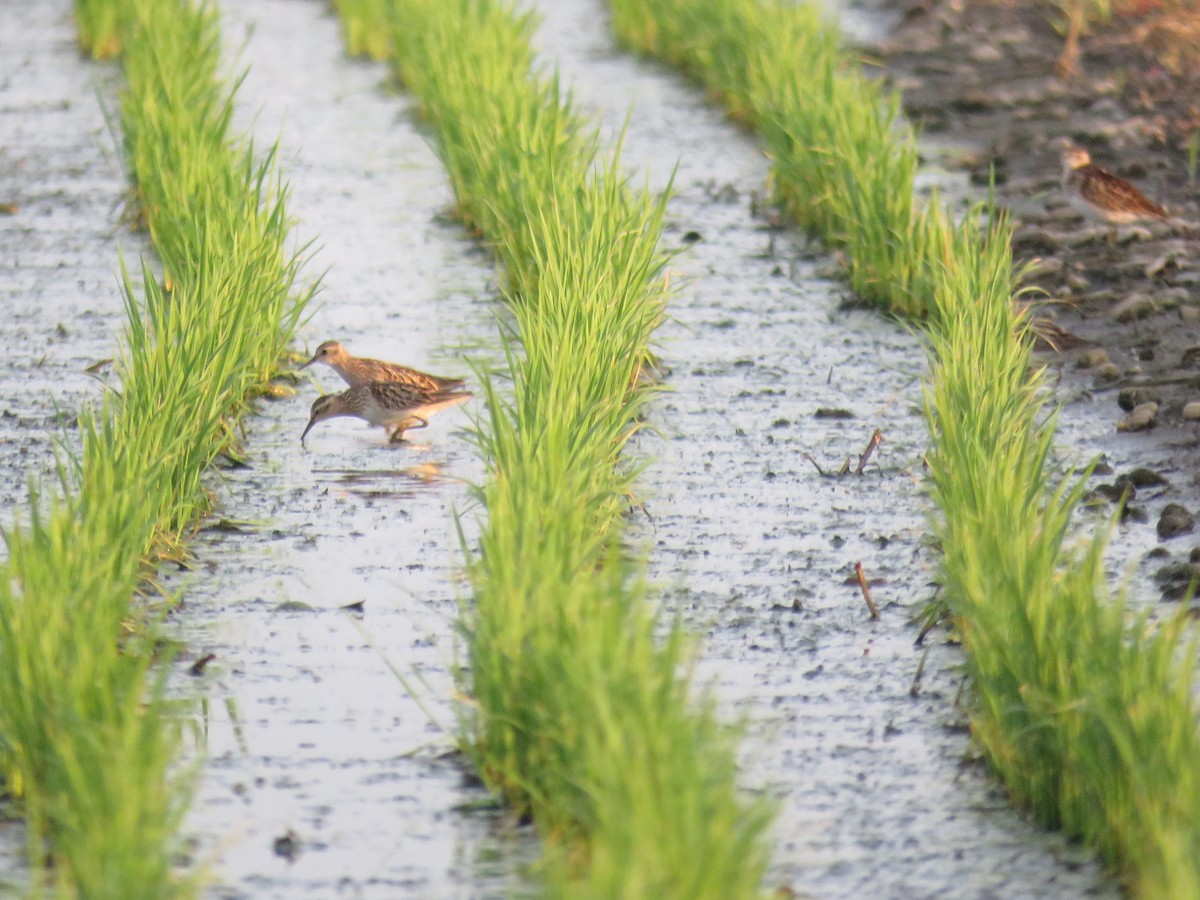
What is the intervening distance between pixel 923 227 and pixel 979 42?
462 centimetres

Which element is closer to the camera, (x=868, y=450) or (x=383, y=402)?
(x=868, y=450)

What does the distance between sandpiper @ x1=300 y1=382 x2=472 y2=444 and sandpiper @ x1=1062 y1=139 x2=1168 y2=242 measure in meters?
2.63

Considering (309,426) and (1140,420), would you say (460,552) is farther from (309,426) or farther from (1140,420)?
(1140,420)

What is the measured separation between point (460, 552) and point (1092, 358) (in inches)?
91.4

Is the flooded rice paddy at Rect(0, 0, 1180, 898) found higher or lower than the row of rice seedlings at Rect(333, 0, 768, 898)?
lower

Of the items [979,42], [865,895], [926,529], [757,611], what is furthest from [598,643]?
[979,42]

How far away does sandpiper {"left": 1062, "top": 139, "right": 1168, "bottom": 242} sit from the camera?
673 centimetres

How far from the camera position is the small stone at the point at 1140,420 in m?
5.38

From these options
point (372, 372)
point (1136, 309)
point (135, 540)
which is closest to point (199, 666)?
point (135, 540)

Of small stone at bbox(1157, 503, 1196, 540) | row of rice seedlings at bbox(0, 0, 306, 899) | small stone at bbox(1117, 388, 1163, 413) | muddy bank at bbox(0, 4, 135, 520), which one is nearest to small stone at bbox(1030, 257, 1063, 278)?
small stone at bbox(1117, 388, 1163, 413)

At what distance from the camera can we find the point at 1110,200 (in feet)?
22.1

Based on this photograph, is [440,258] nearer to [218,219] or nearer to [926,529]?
[218,219]

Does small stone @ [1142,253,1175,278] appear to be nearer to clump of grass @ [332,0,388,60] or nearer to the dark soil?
the dark soil

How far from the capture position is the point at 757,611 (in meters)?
4.32
